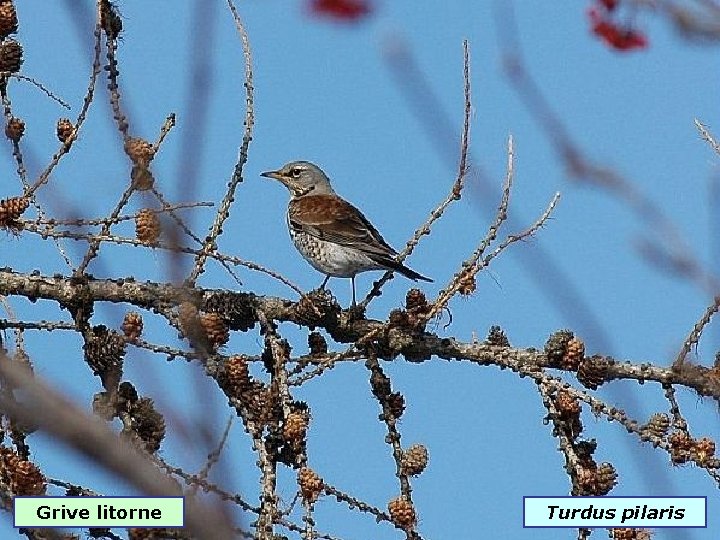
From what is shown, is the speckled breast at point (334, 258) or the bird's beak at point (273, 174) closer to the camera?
the speckled breast at point (334, 258)

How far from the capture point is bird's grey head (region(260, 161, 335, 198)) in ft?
32.7

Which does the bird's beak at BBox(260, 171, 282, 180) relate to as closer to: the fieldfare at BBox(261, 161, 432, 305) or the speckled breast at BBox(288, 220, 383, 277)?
the fieldfare at BBox(261, 161, 432, 305)

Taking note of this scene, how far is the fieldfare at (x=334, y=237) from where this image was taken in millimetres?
7691

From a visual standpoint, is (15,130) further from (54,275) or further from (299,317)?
(299,317)

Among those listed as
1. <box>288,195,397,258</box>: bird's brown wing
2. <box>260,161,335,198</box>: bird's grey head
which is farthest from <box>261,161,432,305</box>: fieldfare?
<box>260,161,335,198</box>: bird's grey head

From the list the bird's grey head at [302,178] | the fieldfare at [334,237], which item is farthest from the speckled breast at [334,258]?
the bird's grey head at [302,178]

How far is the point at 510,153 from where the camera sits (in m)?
3.96

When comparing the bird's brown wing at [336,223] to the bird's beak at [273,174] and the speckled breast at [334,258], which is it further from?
the bird's beak at [273,174]

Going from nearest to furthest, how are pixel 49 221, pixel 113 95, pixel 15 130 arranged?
pixel 113 95, pixel 49 221, pixel 15 130

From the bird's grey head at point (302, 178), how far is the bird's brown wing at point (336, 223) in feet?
2.09

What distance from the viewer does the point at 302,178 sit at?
10.0 meters

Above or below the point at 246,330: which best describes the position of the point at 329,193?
above

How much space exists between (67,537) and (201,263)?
Result: 4.66ft

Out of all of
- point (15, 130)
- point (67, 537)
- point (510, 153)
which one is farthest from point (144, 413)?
point (15, 130)
